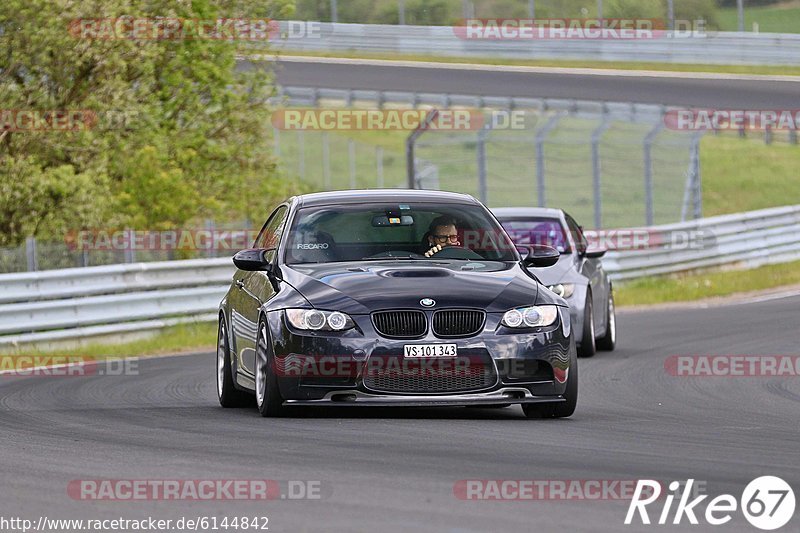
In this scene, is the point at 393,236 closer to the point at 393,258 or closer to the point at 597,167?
the point at 393,258

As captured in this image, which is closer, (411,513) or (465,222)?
(411,513)

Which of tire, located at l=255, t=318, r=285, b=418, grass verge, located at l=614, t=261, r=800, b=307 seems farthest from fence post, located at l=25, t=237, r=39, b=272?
grass verge, located at l=614, t=261, r=800, b=307

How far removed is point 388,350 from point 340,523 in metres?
3.54

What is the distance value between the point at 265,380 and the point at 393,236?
1.42 m

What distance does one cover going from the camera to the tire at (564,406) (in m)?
10.6

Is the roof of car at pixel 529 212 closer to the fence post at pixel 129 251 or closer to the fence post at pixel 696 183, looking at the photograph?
the fence post at pixel 129 251

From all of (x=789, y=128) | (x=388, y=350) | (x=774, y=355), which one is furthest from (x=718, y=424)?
(x=789, y=128)

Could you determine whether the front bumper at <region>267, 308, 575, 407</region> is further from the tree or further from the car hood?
the tree

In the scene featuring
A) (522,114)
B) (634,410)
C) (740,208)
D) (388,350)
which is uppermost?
(388,350)

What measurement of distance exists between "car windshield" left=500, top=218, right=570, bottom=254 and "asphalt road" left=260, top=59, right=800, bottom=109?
74.7 ft

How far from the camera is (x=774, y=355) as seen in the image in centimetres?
1652

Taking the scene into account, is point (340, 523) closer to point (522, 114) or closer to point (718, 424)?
point (718, 424)

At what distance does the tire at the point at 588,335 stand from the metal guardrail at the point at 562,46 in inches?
1133

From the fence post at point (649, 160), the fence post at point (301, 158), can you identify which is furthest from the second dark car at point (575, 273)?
the fence post at point (301, 158)
